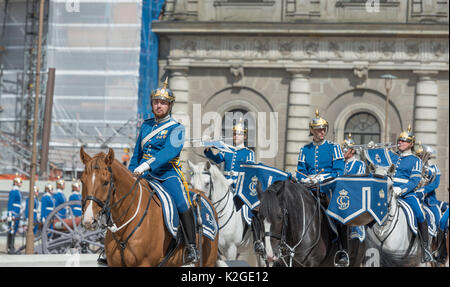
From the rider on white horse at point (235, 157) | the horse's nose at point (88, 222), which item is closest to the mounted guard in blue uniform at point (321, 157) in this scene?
the rider on white horse at point (235, 157)

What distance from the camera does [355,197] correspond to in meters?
10.2

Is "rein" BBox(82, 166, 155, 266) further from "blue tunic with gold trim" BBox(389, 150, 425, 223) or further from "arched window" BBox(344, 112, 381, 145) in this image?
"arched window" BBox(344, 112, 381, 145)

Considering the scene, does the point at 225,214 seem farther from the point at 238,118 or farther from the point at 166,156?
the point at 238,118

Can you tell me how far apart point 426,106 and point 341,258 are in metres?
18.0

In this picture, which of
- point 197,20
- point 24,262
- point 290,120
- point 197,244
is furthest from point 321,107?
point 197,244

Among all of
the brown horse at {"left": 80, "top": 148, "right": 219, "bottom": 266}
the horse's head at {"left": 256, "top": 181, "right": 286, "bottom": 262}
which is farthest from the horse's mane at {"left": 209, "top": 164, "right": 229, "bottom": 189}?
the brown horse at {"left": 80, "top": 148, "right": 219, "bottom": 266}

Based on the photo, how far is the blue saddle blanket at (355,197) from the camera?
10.1m

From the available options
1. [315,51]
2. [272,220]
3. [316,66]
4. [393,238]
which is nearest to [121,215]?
[272,220]

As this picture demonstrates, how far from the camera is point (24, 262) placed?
12.0 meters

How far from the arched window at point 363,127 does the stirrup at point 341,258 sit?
17.7 meters

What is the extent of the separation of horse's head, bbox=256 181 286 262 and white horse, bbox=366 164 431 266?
3.12 meters

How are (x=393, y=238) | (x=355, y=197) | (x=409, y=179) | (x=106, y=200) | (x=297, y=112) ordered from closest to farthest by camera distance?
(x=106, y=200)
(x=355, y=197)
(x=393, y=238)
(x=409, y=179)
(x=297, y=112)

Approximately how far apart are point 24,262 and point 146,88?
55.9ft

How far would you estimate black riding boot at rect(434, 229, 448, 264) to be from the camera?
15.1 meters
